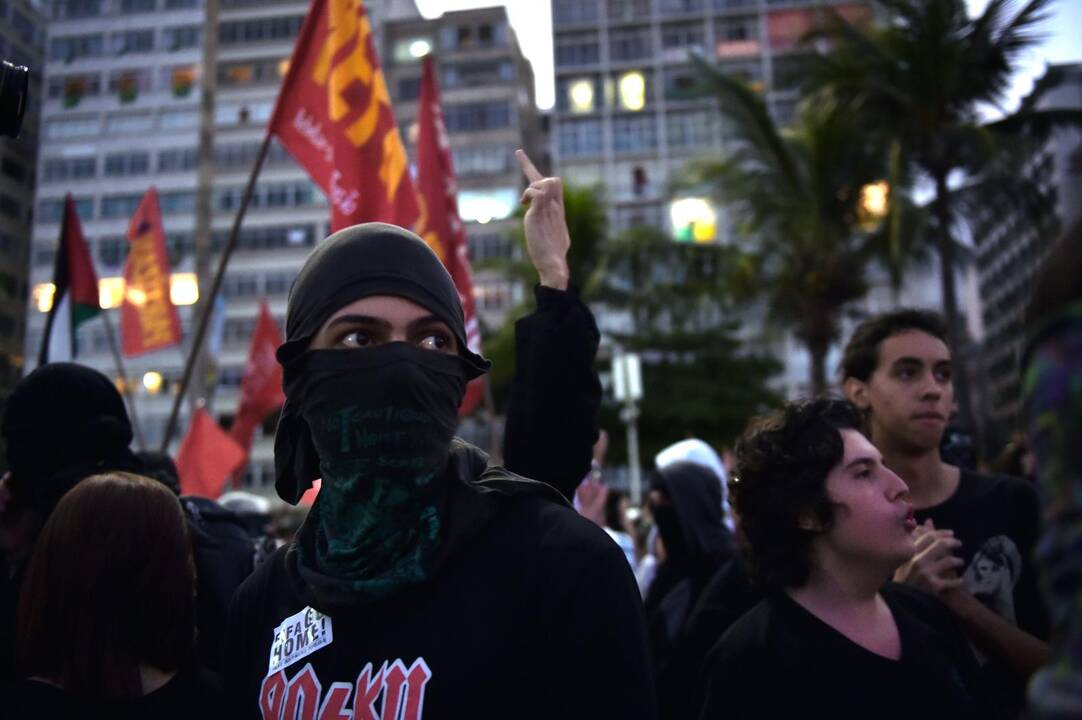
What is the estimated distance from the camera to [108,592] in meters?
2.35

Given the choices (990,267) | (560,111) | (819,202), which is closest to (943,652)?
(819,202)

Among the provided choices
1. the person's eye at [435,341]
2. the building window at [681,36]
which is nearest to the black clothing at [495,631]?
the person's eye at [435,341]

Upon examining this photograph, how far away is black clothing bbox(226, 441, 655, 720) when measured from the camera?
1658 millimetres

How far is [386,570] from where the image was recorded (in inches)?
73.2

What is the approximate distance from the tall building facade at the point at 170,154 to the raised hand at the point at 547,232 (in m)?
54.1

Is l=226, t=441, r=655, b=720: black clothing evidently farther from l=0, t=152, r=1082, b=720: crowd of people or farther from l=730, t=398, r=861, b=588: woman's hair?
l=730, t=398, r=861, b=588: woman's hair

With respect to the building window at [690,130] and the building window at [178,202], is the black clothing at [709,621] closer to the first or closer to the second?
the building window at [690,130]

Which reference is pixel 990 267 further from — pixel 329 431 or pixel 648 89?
pixel 329 431

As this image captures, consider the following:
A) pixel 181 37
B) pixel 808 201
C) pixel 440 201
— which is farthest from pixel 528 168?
pixel 181 37

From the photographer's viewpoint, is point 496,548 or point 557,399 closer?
point 496,548

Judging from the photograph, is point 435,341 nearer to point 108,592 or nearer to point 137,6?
point 108,592

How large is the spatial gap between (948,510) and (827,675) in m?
1.00

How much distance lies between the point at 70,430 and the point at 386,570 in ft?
5.72

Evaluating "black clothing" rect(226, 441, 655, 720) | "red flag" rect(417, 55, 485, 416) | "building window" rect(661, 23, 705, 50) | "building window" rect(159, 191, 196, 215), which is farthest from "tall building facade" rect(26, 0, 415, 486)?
"black clothing" rect(226, 441, 655, 720)
